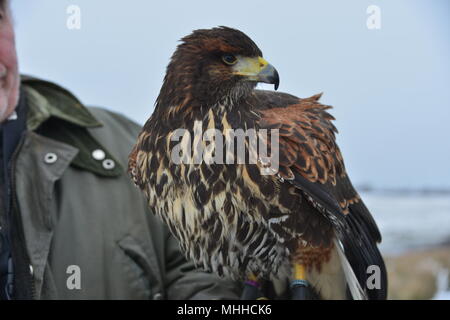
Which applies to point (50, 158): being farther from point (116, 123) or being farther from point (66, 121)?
point (116, 123)

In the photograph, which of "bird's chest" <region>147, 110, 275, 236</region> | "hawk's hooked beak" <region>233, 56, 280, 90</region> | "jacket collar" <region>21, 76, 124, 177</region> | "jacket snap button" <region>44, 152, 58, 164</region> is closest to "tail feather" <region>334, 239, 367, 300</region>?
"bird's chest" <region>147, 110, 275, 236</region>

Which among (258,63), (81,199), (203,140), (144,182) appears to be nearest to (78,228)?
(81,199)

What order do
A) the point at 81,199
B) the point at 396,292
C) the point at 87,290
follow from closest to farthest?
1. the point at 396,292
2. the point at 87,290
3. the point at 81,199

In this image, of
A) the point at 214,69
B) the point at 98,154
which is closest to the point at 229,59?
the point at 214,69

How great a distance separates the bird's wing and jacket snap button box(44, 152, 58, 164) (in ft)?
3.03

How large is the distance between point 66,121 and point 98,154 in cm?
21

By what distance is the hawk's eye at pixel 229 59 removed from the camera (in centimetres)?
76

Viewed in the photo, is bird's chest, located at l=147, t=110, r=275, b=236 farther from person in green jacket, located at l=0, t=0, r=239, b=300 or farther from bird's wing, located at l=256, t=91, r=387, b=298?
person in green jacket, located at l=0, t=0, r=239, b=300

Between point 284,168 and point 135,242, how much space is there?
888 millimetres

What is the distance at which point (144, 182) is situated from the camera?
34.4 inches

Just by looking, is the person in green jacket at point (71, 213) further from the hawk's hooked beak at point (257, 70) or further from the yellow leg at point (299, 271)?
the hawk's hooked beak at point (257, 70)

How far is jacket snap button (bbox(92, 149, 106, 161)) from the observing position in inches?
60.2

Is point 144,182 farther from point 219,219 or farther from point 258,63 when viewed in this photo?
point 258,63
